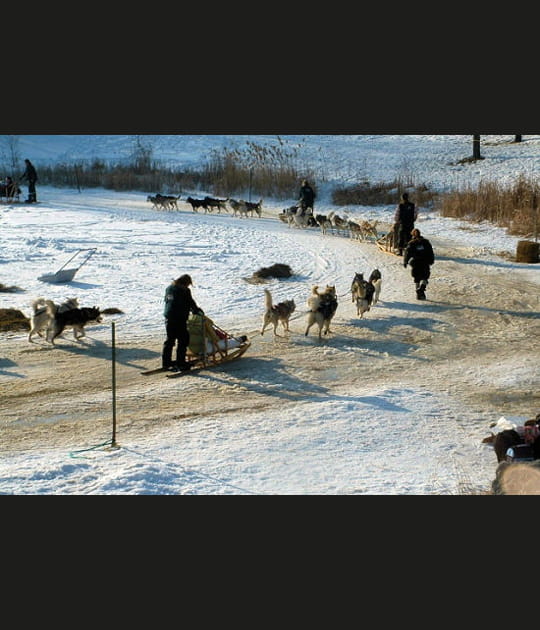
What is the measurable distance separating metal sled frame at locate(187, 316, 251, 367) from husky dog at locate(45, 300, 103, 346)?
6.21 ft

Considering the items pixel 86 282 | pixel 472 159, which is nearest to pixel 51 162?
pixel 472 159

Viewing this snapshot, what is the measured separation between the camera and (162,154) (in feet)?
144

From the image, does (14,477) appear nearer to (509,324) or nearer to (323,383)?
(323,383)

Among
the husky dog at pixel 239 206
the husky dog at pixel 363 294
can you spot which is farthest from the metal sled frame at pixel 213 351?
the husky dog at pixel 239 206

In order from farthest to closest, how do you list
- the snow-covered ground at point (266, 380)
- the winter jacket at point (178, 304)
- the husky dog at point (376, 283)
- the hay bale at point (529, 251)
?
the hay bale at point (529, 251), the husky dog at point (376, 283), the winter jacket at point (178, 304), the snow-covered ground at point (266, 380)

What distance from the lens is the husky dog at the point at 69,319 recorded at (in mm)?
Result: 10836

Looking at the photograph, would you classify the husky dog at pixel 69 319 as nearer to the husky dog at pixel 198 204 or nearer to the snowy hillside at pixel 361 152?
the husky dog at pixel 198 204

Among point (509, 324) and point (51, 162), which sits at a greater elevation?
point (51, 162)

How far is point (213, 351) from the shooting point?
10.2 meters

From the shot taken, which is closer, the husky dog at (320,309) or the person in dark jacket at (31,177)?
the husky dog at (320,309)

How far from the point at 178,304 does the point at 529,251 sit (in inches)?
428

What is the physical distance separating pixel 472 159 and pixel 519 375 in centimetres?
2723

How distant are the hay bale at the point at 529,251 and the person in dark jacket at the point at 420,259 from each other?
471 cm

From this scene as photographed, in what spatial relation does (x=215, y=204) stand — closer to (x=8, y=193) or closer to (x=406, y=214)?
(x=8, y=193)
